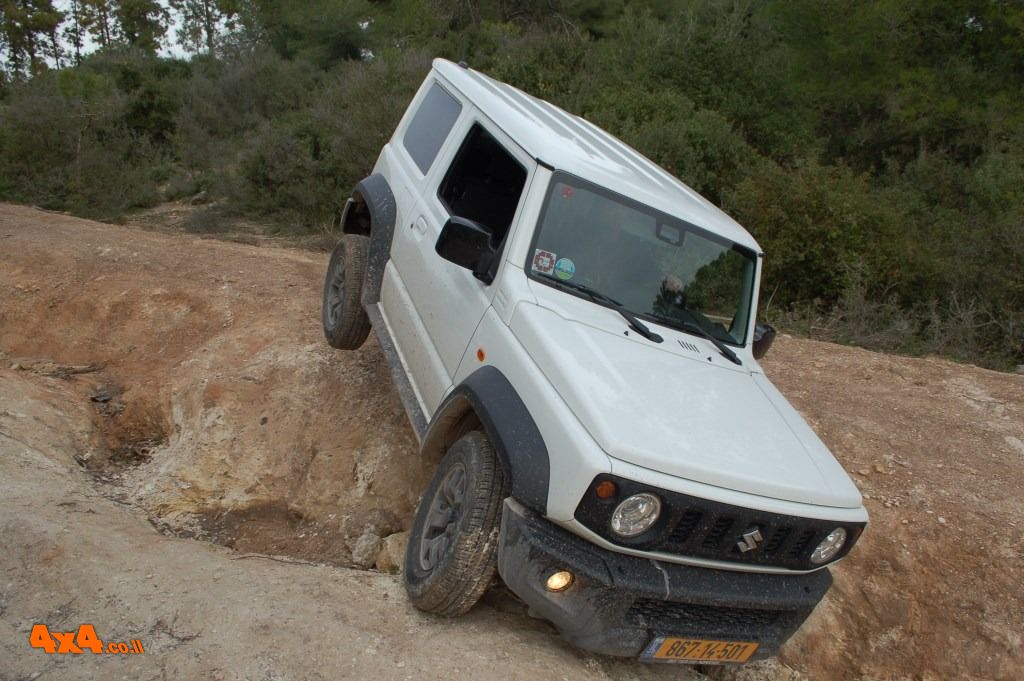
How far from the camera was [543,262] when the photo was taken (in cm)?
349

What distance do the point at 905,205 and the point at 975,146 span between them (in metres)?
3.76

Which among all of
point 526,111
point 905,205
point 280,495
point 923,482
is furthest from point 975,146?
point 280,495

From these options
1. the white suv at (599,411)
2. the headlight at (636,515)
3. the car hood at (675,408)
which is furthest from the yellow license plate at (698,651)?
the car hood at (675,408)

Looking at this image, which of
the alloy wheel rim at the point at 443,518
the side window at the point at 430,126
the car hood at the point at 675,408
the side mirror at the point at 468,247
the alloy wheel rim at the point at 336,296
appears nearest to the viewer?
the car hood at the point at 675,408

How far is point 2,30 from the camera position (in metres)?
27.1

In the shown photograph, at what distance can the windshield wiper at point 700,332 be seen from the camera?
12.0 ft

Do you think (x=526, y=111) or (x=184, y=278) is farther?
(x=184, y=278)

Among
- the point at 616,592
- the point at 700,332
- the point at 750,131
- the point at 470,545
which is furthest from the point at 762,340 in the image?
the point at 750,131

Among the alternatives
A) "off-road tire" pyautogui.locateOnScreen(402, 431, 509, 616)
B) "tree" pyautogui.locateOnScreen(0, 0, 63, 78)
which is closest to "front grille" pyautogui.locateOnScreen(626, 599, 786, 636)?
"off-road tire" pyautogui.locateOnScreen(402, 431, 509, 616)

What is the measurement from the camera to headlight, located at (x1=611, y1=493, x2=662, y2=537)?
2.63 m

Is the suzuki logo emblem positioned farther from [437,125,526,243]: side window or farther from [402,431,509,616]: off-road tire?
[437,125,526,243]: side window

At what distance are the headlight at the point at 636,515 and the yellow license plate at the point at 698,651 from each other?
417mm

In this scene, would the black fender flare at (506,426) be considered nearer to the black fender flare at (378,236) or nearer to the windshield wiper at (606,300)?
the windshield wiper at (606,300)

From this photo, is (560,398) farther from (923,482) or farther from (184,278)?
(184,278)
